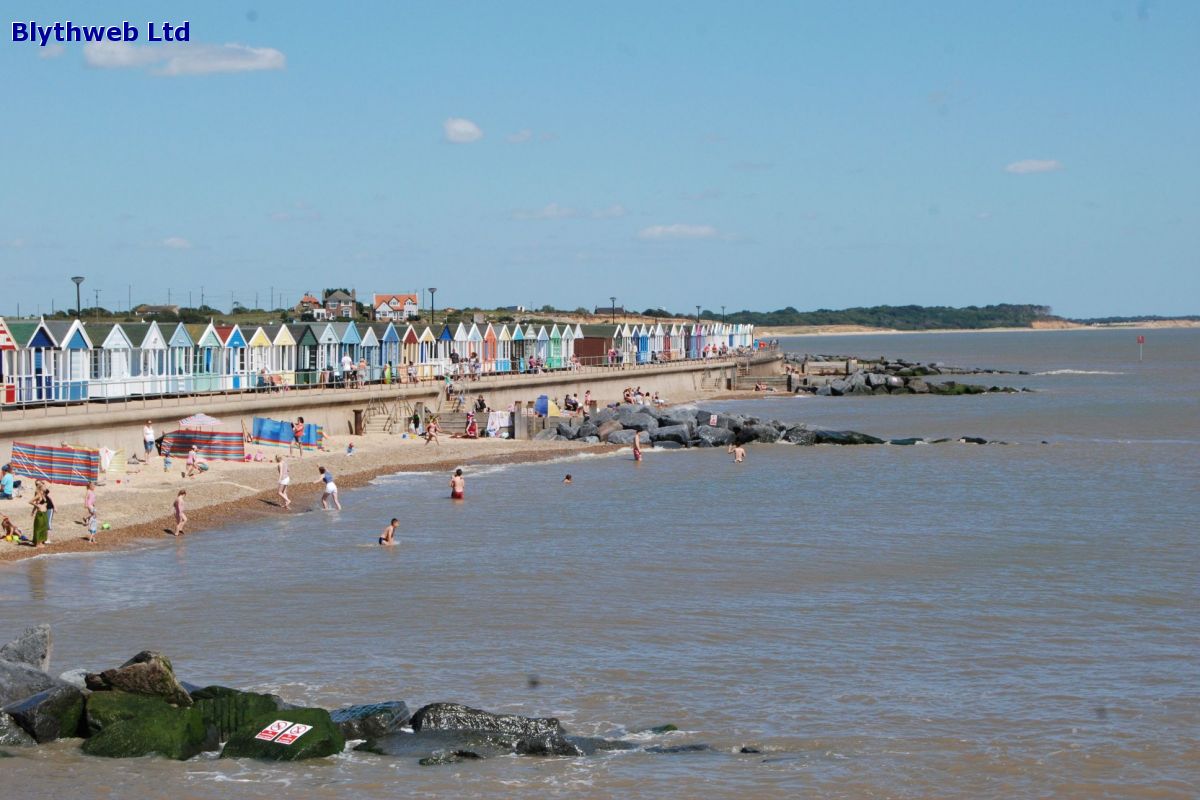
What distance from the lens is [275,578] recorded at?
958 inches

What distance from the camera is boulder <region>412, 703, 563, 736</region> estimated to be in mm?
15156

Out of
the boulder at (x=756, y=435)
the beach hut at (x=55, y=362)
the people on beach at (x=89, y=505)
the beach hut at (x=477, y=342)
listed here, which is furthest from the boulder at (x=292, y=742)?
the beach hut at (x=477, y=342)

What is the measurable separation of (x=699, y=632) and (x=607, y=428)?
34.0 m

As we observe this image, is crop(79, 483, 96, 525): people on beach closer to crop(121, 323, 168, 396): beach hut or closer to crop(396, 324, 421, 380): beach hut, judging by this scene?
crop(121, 323, 168, 396): beach hut

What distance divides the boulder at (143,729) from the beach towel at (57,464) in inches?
684

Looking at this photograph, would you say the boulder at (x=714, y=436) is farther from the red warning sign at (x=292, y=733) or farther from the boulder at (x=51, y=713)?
the boulder at (x=51, y=713)

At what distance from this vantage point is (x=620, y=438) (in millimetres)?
53062

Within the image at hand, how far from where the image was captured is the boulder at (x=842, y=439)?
175ft

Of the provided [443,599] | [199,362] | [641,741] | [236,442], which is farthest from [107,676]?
[199,362]

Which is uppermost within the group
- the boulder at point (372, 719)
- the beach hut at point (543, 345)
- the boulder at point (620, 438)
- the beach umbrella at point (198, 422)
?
the beach hut at point (543, 345)

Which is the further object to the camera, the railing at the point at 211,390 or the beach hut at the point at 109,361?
the beach hut at the point at 109,361

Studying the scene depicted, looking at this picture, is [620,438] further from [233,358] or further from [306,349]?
[233,358]

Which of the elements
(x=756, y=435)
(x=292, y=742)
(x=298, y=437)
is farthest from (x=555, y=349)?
(x=292, y=742)

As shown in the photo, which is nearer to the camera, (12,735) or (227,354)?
(12,735)
